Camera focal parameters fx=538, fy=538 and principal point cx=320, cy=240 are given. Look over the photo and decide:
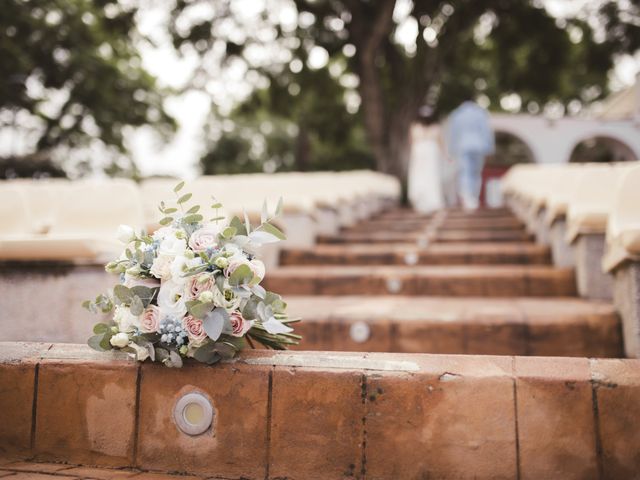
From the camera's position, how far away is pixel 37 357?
2064 mm

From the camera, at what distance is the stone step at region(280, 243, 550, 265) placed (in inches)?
169

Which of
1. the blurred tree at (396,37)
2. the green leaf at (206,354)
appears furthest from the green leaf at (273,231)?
the blurred tree at (396,37)

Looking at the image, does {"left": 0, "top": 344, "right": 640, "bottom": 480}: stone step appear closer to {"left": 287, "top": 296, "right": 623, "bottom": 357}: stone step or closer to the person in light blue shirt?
{"left": 287, "top": 296, "right": 623, "bottom": 357}: stone step

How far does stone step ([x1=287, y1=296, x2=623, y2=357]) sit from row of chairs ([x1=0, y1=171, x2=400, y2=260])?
0.92 m

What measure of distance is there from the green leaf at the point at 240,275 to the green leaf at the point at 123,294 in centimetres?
A: 37

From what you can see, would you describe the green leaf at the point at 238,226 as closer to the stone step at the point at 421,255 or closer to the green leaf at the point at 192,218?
the green leaf at the point at 192,218

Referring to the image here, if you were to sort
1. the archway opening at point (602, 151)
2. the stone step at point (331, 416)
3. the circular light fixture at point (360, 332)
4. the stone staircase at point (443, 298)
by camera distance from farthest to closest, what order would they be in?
the archway opening at point (602, 151)
the circular light fixture at point (360, 332)
the stone staircase at point (443, 298)
the stone step at point (331, 416)

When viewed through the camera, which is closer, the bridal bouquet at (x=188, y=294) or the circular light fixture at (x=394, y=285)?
the bridal bouquet at (x=188, y=294)

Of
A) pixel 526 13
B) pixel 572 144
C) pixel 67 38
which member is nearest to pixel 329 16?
pixel 526 13

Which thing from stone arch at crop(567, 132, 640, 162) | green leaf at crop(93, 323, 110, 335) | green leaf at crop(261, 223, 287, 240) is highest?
stone arch at crop(567, 132, 640, 162)

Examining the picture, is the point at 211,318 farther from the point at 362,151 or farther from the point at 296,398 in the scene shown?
the point at 362,151

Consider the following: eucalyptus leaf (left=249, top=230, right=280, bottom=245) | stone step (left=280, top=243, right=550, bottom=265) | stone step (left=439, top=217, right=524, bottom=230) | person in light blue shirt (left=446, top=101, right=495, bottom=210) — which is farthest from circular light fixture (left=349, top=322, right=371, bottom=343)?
person in light blue shirt (left=446, top=101, right=495, bottom=210)

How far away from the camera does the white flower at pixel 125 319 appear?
1.88m

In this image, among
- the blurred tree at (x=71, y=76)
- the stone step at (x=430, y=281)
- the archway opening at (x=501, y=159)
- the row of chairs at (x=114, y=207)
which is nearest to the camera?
the row of chairs at (x=114, y=207)
